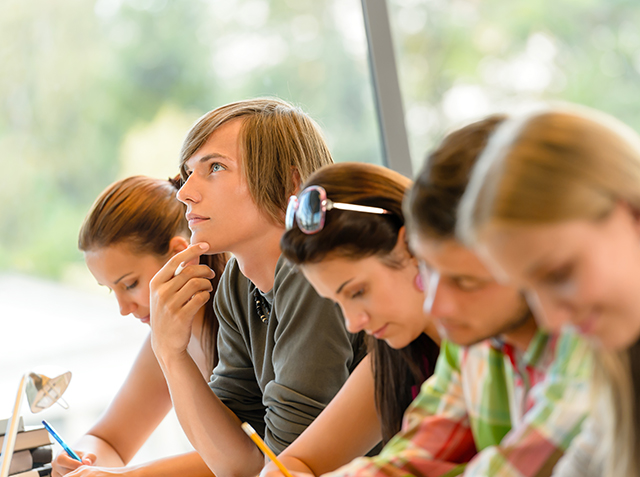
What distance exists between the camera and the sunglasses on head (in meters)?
0.94

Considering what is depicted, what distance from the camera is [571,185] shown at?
58 cm

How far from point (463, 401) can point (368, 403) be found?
0.28m

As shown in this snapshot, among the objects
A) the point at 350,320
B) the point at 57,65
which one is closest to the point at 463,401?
the point at 350,320

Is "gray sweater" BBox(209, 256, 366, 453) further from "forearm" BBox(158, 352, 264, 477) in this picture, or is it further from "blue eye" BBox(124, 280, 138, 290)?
"blue eye" BBox(124, 280, 138, 290)

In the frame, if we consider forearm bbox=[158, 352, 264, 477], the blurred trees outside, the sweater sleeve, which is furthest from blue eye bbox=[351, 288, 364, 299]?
the blurred trees outside

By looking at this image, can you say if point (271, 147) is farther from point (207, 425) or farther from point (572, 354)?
point (572, 354)

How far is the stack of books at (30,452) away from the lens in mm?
1389

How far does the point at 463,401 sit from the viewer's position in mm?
885

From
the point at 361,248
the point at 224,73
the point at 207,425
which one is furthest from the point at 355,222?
the point at 224,73

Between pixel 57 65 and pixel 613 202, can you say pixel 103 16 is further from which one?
pixel 613 202

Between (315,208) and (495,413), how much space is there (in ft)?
1.15

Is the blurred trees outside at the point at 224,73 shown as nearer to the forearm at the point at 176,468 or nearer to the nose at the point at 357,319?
the forearm at the point at 176,468

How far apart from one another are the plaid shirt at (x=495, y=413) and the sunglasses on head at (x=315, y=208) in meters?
0.22

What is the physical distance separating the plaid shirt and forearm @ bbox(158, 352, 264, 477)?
0.60 m
